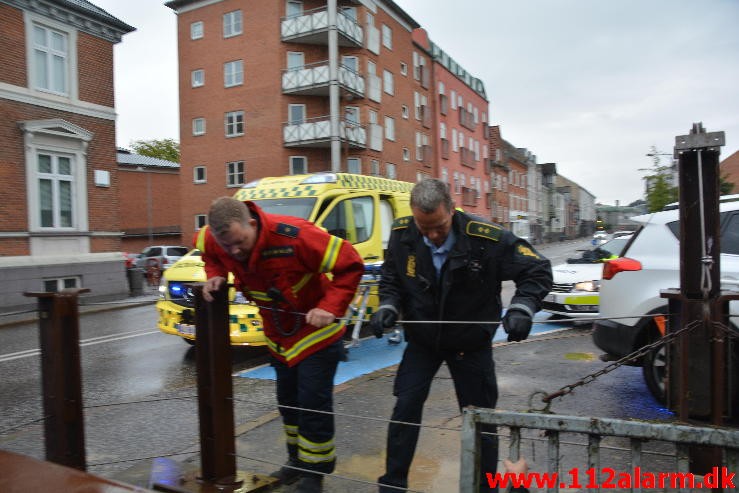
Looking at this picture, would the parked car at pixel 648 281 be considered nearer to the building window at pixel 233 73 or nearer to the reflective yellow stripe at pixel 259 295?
the reflective yellow stripe at pixel 259 295

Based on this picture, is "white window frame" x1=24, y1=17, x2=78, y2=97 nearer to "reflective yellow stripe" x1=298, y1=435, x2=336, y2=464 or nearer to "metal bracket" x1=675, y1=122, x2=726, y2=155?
"reflective yellow stripe" x1=298, y1=435, x2=336, y2=464

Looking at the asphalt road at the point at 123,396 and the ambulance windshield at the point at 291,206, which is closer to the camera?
the asphalt road at the point at 123,396

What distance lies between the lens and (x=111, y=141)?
1825cm

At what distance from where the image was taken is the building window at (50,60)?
16047 millimetres

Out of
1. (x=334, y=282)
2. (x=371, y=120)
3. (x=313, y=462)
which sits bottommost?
(x=313, y=462)

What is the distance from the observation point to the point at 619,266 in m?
5.27

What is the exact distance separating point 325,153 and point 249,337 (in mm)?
26313

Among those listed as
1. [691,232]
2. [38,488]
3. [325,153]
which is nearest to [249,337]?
[38,488]

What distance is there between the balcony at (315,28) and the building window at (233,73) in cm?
319

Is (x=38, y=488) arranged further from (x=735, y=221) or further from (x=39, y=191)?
(x=39, y=191)

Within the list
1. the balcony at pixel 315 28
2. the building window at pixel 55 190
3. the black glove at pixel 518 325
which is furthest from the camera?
the balcony at pixel 315 28

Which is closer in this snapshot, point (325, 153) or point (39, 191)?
point (39, 191)

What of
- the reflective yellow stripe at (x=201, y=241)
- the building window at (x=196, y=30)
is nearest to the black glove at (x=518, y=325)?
the reflective yellow stripe at (x=201, y=241)

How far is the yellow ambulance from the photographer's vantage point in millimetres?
6844
